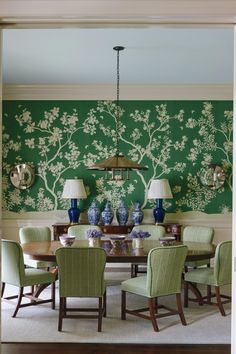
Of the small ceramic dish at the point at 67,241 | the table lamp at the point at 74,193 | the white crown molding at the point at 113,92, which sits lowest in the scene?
the small ceramic dish at the point at 67,241

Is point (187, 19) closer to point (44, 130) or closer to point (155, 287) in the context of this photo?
point (155, 287)

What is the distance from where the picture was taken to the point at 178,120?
7023mm

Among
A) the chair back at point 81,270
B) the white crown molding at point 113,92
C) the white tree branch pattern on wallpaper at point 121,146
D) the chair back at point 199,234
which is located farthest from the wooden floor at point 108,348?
the white crown molding at point 113,92

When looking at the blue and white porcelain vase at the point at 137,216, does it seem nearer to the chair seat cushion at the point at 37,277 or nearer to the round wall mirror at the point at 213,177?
the round wall mirror at the point at 213,177

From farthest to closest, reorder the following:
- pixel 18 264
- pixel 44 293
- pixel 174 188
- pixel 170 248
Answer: pixel 174 188, pixel 44 293, pixel 18 264, pixel 170 248

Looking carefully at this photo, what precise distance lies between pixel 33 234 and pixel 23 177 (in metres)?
1.45

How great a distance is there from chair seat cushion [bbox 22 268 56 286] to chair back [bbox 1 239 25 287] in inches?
3.0

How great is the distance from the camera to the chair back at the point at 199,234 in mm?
5625

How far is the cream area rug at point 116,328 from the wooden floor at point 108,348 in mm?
96

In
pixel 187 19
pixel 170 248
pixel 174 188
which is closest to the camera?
pixel 187 19

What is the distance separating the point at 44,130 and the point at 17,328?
11.7 feet

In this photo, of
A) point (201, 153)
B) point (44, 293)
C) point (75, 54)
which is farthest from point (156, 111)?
point (44, 293)

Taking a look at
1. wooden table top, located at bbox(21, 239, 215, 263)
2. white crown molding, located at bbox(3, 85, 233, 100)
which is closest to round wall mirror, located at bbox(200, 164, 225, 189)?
white crown molding, located at bbox(3, 85, 233, 100)

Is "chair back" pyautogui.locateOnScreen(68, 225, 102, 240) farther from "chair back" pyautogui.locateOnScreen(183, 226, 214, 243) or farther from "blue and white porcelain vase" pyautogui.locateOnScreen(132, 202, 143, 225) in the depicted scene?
"chair back" pyautogui.locateOnScreen(183, 226, 214, 243)
